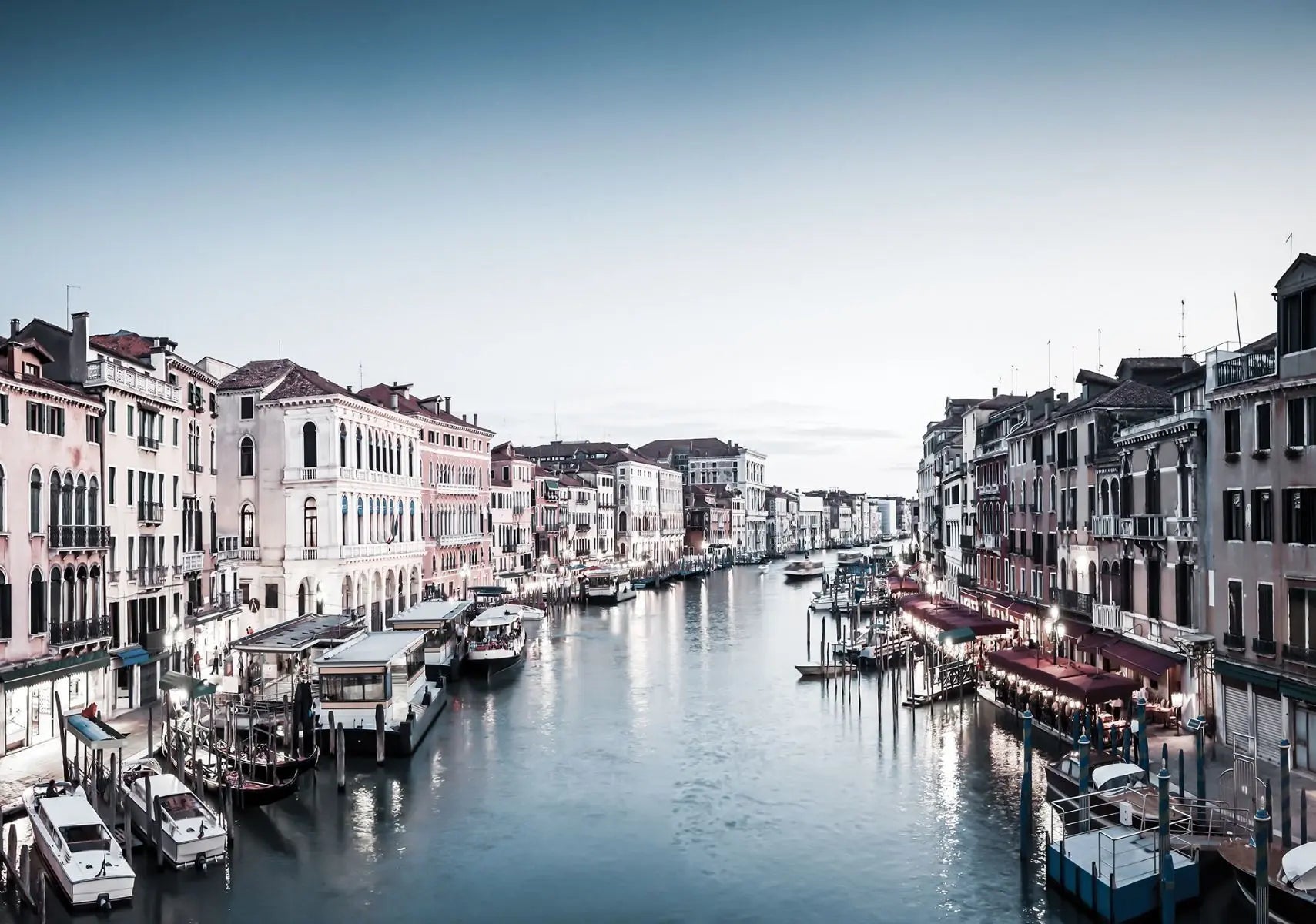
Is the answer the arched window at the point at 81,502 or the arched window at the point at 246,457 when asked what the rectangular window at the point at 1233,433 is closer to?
the arched window at the point at 81,502

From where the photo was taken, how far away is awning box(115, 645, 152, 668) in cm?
2709

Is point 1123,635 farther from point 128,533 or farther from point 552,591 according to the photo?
point 552,591

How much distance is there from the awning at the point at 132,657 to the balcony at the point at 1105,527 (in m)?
26.2

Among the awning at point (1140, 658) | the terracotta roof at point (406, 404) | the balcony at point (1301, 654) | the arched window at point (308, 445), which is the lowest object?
the awning at point (1140, 658)

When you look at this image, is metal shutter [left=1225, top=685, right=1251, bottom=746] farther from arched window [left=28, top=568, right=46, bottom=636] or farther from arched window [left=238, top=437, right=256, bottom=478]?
arched window [left=238, top=437, right=256, bottom=478]

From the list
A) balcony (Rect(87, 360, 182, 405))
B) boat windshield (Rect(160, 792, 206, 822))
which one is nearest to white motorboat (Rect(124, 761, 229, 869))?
boat windshield (Rect(160, 792, 206, 822))

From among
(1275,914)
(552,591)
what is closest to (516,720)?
(1275,914)

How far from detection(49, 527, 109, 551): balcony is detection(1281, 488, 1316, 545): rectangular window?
2714 centimetres

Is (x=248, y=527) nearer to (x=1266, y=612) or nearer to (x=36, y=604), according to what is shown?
(x=36, y=604)

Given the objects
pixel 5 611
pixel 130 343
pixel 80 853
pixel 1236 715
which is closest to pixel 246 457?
pixel 130 343

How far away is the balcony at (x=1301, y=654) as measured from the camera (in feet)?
62.5

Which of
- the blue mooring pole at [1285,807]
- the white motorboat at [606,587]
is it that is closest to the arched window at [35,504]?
the blue mooring pole at [1285,807]

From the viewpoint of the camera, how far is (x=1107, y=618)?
92.5 feet

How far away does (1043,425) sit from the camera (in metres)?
34.3
